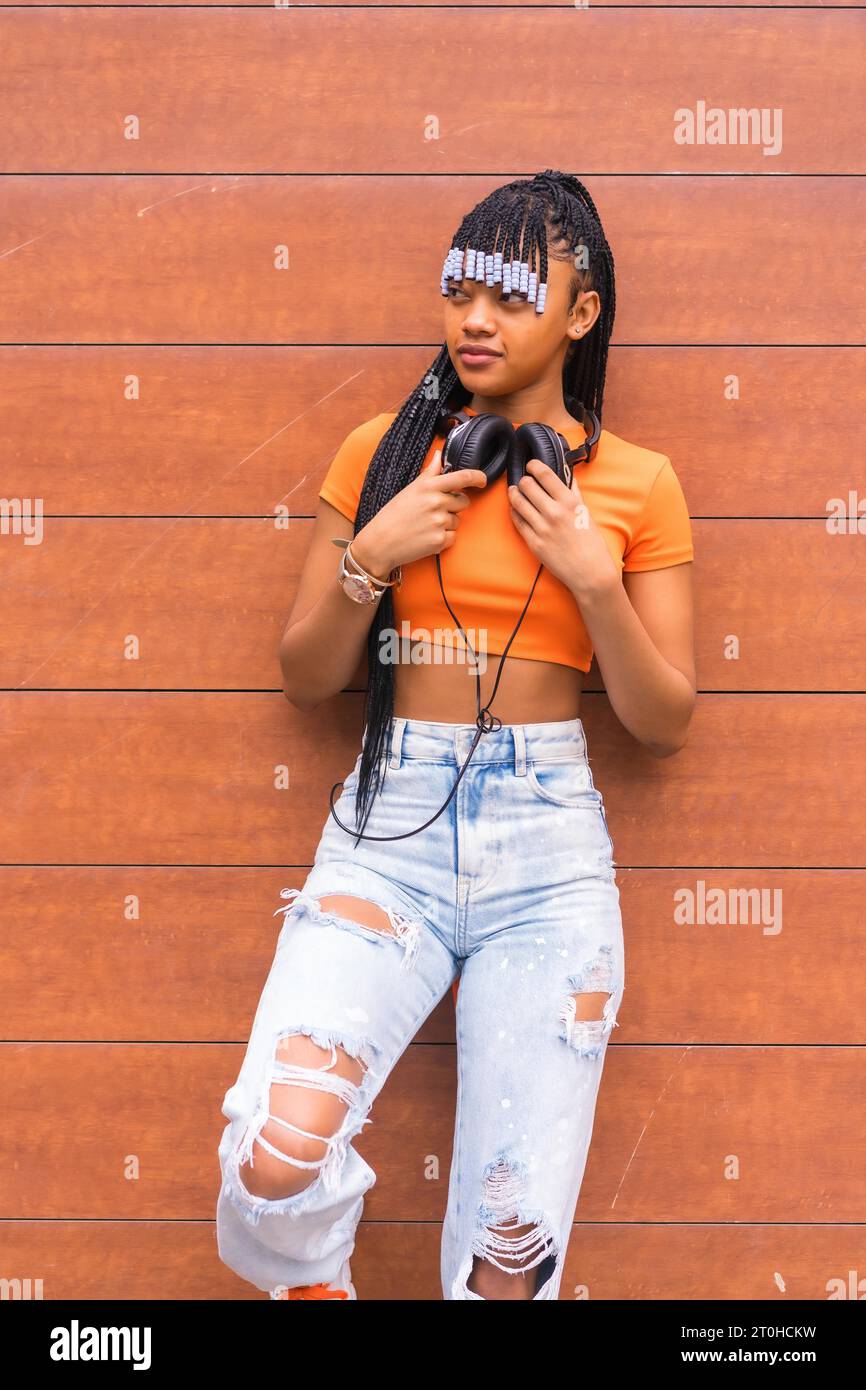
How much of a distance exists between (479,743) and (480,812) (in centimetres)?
9

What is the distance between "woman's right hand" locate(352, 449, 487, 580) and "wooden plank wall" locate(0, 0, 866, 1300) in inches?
14.1

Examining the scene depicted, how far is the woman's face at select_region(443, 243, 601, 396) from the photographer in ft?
4.35

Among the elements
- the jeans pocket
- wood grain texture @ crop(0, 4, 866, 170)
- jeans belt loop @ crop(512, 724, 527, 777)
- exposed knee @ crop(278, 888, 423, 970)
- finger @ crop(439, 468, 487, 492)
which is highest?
wood grain texture @ crop(0, 4, 866, 170)

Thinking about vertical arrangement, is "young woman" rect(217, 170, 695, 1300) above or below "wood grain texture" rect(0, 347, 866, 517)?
below

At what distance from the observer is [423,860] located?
1334 mm

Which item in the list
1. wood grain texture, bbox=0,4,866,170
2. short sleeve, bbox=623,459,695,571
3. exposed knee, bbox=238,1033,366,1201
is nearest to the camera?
exposed knee, bbox=238,1033,366,1201

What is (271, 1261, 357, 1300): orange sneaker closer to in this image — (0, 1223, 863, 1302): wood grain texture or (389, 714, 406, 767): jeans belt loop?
(0, 1223, 863, 1302): wood grain texture

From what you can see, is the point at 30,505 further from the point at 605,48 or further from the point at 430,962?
the point at 605,48

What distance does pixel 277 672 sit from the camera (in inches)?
65.0

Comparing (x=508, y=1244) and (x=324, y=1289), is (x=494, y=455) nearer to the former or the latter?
(x=508, y=1244)

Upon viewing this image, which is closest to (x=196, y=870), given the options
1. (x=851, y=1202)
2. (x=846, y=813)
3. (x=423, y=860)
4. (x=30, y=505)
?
(x=423, y=860)

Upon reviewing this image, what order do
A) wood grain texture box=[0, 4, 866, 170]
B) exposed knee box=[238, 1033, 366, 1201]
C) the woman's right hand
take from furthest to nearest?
wood grain texture box=[0, 4, 866, 170] < the woman's right hand < exposed knee box=[238, 1033, 366, 1201]

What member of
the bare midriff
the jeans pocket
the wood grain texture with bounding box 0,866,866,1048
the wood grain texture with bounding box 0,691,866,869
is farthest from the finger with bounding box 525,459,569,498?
the wood grain texture with bounding box 0,866,866,1048
